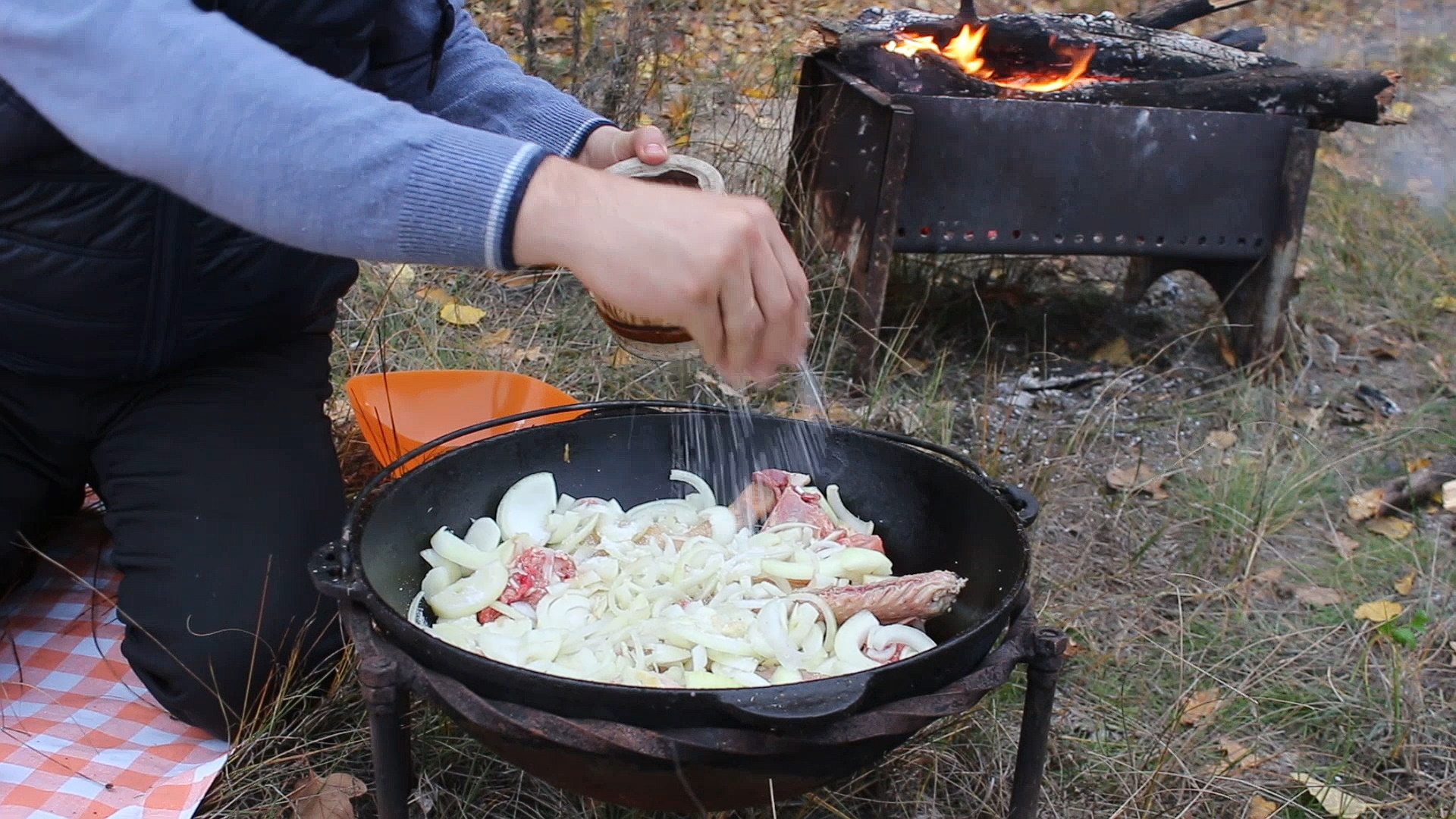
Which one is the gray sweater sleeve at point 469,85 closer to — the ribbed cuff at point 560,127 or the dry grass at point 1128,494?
the ribbed cuff at point 560,127

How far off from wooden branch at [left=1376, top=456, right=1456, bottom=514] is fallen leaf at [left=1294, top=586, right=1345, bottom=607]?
0.52 meters

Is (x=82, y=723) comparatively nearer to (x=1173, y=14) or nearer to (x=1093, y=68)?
(x=1093, y=68)

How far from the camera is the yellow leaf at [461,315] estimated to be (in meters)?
3.65

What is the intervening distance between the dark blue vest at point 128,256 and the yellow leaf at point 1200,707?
1981mm

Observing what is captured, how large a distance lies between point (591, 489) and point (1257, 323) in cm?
289

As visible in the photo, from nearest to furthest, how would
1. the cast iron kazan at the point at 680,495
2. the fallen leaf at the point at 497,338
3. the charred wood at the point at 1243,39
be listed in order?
the cast iron kazan at the point at 680,495, the fallen leaf at the point at 497,338, the charred wood at the point at 1243,39

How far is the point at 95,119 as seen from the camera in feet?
4.25

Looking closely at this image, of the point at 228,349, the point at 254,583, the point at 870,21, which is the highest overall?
the point at 870,21

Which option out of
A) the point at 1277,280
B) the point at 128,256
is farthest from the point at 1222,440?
the point at 128,256

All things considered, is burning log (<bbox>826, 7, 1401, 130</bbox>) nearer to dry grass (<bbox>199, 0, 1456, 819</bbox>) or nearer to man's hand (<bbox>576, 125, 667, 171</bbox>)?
dry grass (<bbox>199, 0, 1456, 819</bbox>)

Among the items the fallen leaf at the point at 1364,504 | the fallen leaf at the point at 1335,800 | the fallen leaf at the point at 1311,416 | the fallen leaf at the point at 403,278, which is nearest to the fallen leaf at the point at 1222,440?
the fallen leaf at the point at 1311,416

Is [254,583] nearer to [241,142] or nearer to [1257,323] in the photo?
[241,142]

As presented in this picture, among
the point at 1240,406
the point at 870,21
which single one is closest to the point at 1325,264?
the point at 1240,406

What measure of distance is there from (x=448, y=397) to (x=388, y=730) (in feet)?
4.76
